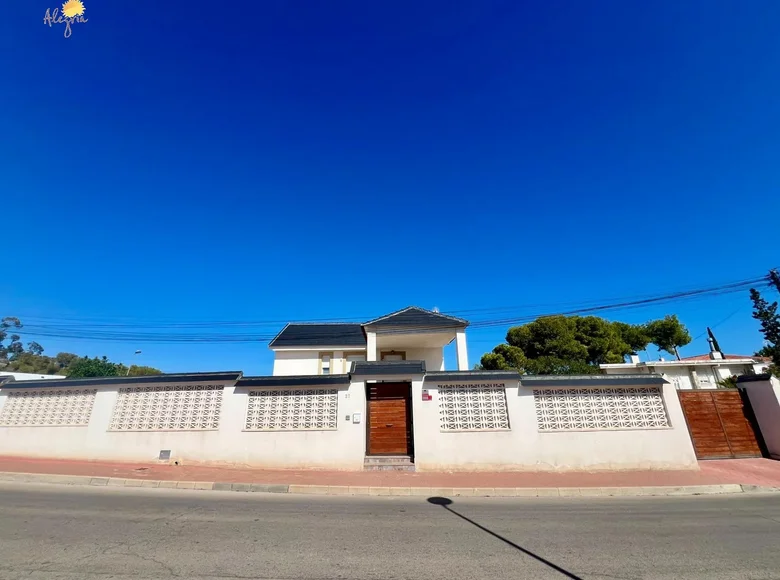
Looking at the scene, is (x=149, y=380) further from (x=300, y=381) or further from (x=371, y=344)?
(x=371, y=344)

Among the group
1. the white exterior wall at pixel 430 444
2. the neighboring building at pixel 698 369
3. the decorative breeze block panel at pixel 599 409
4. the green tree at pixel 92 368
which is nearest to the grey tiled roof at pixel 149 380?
the white exterior wall at pixel 430 444

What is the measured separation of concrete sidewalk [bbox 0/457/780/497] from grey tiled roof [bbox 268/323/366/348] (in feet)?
42.6

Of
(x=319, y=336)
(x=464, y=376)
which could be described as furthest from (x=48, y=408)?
(x=464, y=376)

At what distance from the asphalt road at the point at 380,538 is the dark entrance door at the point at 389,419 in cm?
347

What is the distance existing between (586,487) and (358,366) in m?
6.92

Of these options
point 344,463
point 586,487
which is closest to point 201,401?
point 344,463

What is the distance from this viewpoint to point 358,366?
37.7 ft

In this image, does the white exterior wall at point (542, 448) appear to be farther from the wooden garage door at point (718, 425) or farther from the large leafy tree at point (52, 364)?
the large leafy tree at point (52, 364)

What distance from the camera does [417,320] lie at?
1794 cm

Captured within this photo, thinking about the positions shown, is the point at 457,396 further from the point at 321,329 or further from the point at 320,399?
the point at 321,329

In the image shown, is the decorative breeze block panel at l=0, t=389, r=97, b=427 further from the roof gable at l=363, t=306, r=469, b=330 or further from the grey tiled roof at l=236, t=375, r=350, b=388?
the roof gable at l=363, t=306, r=469, b=330

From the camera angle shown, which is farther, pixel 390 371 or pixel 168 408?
pixel 168 408

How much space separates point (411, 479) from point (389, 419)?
2087 mm

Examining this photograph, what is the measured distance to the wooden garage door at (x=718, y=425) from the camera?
11398 millimetres
